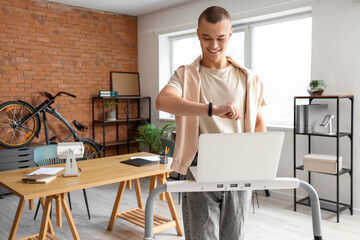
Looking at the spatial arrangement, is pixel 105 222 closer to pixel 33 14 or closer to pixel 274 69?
pixel 274 69

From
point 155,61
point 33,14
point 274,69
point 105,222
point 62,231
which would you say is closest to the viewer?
point 62,231

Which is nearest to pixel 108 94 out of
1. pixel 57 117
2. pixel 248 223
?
pixel 57 117

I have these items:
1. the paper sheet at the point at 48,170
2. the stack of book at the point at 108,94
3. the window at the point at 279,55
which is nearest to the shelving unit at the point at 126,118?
the stack of book at the point at 108,94

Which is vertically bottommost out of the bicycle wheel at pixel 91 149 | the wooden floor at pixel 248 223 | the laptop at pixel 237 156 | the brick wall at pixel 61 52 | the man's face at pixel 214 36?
the wooden floor at pixel 248 223

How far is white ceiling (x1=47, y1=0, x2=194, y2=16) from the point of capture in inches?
203

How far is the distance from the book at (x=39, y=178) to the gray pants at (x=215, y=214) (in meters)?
1.40

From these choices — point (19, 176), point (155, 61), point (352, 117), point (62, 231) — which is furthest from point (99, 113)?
point (352, 117)

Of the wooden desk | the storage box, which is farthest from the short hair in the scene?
the storage box

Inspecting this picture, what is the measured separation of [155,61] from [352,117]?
3365 mm

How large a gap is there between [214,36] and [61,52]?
452 centimetres

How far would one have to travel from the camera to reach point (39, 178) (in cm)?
247

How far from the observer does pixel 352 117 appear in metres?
3.60

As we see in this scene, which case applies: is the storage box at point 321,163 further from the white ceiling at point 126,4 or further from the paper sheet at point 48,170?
the white ceiling at point 126,4

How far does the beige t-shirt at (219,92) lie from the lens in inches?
52.2
